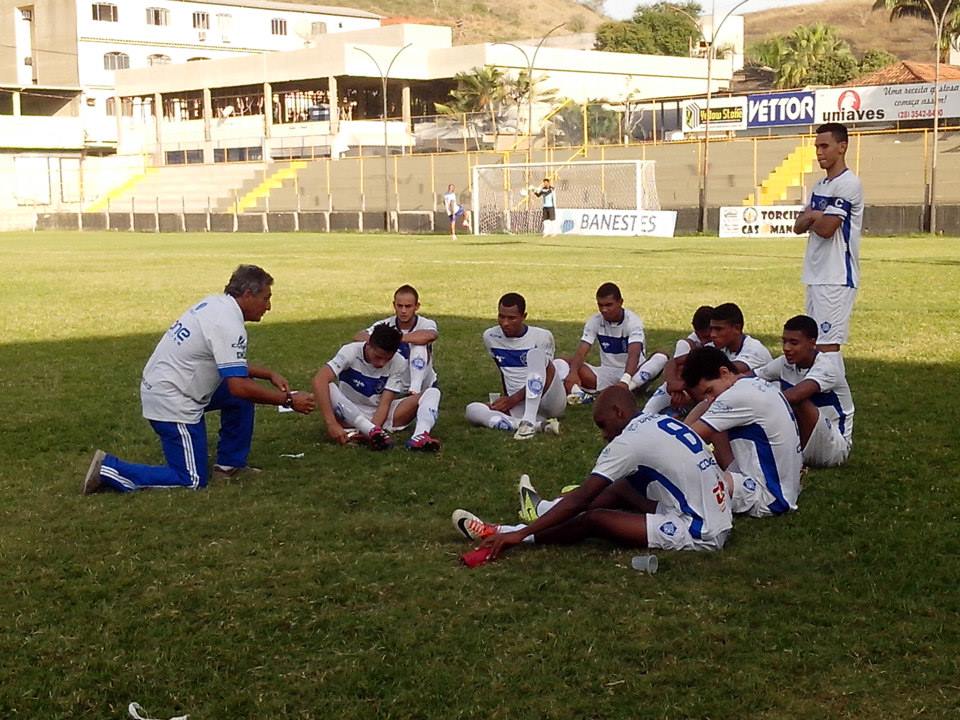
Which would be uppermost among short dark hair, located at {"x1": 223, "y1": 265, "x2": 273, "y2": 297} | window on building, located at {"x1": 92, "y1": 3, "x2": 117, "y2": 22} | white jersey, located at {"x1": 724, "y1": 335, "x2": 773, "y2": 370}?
window on building, located at {"x1": 92, "y1": 3, "x2": 117, "y2": 22}

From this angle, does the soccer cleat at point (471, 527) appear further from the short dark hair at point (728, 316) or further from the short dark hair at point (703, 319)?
the short dark hair at point (703, 319)

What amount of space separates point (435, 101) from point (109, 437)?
75712 mm

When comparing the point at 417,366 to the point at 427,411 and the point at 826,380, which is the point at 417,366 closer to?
the point at 427,411

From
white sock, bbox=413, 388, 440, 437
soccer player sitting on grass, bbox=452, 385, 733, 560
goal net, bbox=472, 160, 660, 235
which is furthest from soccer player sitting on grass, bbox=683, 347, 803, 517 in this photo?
goal net, bbox=472, 160, 660, 235

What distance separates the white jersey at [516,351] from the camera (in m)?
11.0

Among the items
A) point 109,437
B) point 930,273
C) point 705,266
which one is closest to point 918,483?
point 109,437

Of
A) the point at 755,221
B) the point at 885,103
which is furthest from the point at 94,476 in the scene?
the point at 885,103

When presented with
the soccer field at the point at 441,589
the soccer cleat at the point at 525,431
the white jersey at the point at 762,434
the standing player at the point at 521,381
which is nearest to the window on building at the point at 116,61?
the soccer field at the point at 441,589

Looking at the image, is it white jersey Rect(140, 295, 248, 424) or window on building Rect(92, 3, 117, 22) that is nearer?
white jersey Rect(140, 295, 248, 424)

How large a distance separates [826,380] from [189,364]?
14.2ft

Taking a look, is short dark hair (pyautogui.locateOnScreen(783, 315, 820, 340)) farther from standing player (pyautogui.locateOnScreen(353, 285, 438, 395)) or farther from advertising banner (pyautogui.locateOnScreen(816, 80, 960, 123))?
advertising banner (pyautogui.locateOnScreen(816, 80, 960, 123))

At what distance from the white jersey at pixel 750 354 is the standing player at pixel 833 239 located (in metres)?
0.44

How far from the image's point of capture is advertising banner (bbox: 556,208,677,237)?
45.6m

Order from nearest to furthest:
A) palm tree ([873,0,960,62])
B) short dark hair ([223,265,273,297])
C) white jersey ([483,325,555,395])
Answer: short dark hair ([223,265,273,297]) < white jersey ([483,325,555,395]) < palm tree ([873,0,960,62])
